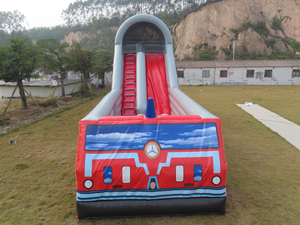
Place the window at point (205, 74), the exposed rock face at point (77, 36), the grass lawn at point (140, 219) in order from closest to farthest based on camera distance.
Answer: the grass lawn at point (140, 219) < the window at point (205, 74) < the exposed rock face at point (77, 36)

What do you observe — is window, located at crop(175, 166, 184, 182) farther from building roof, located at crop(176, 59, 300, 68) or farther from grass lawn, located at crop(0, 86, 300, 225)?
building roof, located at crop(176, 59, 300, 68)

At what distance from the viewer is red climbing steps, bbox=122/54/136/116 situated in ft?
23.7

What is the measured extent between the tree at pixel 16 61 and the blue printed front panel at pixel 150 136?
803cm

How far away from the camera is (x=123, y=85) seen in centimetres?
794

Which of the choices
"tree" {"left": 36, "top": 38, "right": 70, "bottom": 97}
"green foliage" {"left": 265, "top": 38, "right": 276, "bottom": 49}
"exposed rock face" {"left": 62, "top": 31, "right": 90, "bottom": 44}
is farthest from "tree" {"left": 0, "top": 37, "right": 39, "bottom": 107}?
"exposed rock face" {"left": 62, "top": 31, "right": 90, "bottom": 44}

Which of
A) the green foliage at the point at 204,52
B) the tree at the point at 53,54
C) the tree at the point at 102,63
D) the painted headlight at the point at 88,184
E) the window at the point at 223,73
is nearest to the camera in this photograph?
the painted headlight at the point at 88,184

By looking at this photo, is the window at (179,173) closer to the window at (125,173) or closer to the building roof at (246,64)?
the window at (125,173)

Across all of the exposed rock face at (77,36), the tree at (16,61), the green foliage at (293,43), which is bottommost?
the tree at (16,61)

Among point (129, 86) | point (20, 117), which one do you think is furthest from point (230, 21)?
point (20, 117)

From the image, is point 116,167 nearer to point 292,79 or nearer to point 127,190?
point 127,190

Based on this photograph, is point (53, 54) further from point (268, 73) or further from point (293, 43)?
point (293, 43)

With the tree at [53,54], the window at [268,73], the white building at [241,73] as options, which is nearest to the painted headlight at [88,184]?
the tree at [53,54]

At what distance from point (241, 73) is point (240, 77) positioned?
15.7 inches

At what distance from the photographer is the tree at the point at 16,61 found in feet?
30.8
